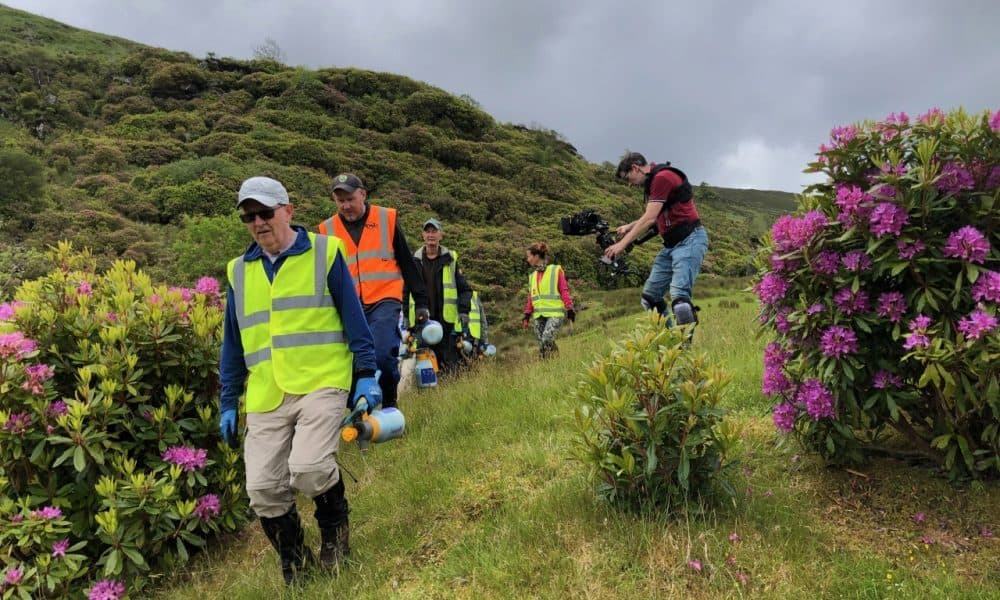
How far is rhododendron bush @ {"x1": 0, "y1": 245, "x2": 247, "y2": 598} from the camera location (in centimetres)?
312

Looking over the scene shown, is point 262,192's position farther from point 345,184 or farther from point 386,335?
point 386,335

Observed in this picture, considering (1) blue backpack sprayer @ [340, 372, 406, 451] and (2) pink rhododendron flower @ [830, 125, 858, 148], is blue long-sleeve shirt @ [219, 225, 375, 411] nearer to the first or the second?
(1) blue backpack sprayer @ [340, 372, 406, 451]

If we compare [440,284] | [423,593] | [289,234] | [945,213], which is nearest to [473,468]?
[423,593]

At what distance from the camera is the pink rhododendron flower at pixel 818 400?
270cm

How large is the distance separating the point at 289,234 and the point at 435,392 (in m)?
3.52

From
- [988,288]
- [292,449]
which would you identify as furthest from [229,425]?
[988,288]

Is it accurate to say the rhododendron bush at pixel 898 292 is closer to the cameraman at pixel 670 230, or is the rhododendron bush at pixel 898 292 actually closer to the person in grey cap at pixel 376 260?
the cameraman at pixel 670 230

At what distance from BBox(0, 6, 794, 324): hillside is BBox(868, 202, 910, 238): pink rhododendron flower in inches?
590

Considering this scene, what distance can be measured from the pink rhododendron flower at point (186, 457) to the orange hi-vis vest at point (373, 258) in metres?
1.73

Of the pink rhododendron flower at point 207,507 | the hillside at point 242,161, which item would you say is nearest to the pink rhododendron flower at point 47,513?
the pink rhododendron flower at point 207,507

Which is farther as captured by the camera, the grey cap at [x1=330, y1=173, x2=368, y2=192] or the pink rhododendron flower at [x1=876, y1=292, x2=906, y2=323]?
the grey cap at [x1=330, y1=173, x2=368, y2=192]

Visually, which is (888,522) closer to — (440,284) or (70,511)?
(70,511)

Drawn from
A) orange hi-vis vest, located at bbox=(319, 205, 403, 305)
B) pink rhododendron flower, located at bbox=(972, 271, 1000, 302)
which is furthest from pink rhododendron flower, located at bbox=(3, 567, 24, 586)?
pink rhododendron flower, located at bbox=(972, 271, 1000, 302)

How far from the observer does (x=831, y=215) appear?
107 inches
